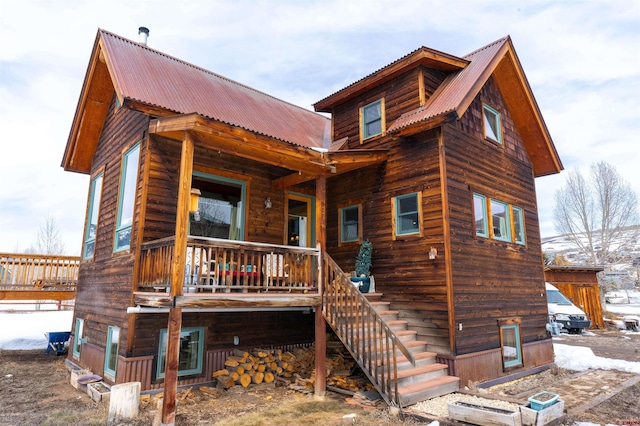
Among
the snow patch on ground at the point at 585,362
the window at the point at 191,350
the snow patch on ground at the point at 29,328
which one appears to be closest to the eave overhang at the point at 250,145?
the window at the point at 191,350

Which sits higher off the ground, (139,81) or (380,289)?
(139,81)

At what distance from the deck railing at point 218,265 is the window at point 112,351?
63.0 inches

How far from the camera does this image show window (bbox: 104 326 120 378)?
8.39 meters

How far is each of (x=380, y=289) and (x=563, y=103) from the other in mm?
65507

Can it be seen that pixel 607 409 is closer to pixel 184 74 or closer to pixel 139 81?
pixel 139 81

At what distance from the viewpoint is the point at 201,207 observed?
374 inches

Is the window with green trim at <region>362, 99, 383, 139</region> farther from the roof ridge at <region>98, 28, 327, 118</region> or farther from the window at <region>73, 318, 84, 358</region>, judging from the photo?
the window at <region>73, 318, 84, 358</region>

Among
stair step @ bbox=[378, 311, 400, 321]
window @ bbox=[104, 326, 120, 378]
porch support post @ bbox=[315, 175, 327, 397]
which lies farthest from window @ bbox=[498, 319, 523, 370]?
window @ bbox=[104, 326, 120, 378]

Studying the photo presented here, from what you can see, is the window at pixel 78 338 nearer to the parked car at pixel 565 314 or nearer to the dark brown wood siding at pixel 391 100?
the dark brown wood siding at pixel 391 100

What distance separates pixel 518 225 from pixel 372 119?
5324 millimetres

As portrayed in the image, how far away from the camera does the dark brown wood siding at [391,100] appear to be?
10.4m

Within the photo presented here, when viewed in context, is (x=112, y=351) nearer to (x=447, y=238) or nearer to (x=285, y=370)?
(x=285, y=370)

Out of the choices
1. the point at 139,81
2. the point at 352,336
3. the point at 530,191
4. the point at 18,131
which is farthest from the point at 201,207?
the point at 18,131

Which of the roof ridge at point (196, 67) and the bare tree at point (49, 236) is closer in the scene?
the roof ridge at point (196, 67)
